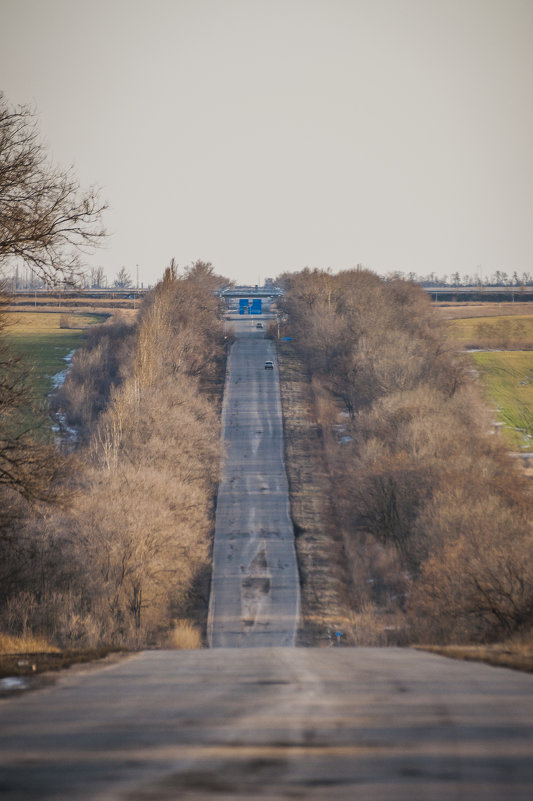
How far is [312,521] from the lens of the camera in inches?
2352

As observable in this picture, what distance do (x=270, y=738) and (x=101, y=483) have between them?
39.2 metres

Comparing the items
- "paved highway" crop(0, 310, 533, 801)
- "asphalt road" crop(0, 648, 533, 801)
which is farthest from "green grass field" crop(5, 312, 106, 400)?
"asphalt road" crop(0, 648, 533, 801)

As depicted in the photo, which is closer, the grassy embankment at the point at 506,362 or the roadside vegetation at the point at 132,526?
the roadside vegetation at the point at 132,526

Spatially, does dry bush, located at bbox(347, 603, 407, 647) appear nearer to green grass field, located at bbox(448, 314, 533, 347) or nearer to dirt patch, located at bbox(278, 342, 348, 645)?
dirt patch, located at bbox(278, 342, 348, 645)

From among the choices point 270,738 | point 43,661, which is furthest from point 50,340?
point 270,738

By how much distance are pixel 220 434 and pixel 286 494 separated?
1507cm

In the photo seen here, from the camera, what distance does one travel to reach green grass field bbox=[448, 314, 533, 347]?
416 ft

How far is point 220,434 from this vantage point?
77250 mm

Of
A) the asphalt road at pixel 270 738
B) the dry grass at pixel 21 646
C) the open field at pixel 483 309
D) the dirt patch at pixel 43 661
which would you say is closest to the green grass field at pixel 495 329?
the open field at pixel 483 309

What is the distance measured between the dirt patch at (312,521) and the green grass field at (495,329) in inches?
1832

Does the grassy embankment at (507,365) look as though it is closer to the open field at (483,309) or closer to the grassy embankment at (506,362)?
the grassy embankment at (506,362)

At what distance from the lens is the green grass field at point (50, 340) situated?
98938 mm

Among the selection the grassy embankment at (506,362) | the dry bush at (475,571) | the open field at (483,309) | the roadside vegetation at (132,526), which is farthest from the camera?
the open field at (483,309)

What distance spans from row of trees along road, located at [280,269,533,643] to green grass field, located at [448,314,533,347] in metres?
32.3
